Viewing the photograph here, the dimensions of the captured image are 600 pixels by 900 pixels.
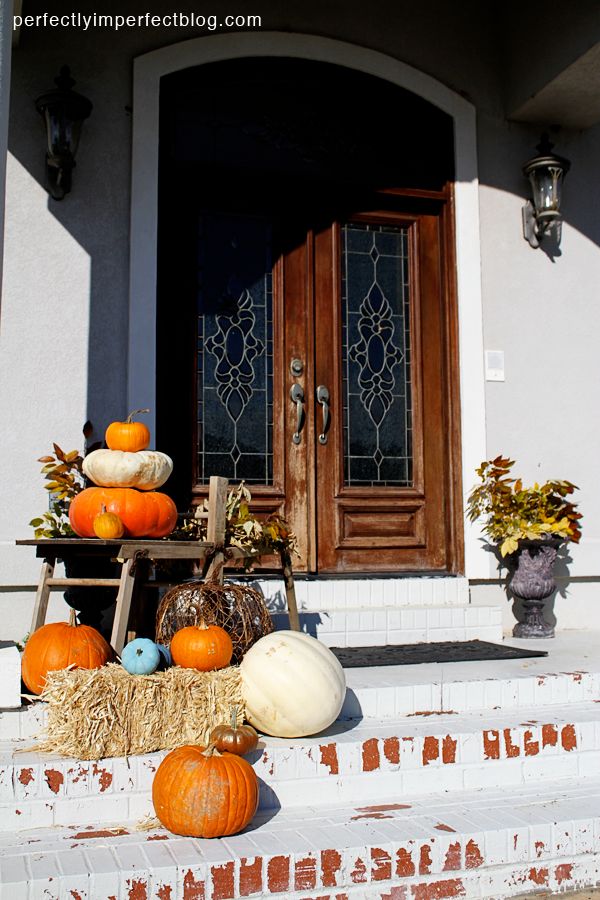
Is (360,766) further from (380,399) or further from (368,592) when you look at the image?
(380,399)

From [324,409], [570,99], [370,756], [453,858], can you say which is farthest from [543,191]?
[453,858]

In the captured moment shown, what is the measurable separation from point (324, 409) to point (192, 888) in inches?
130

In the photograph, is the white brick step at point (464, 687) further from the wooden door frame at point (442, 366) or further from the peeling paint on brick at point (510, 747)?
the wooden door frame at point (442, 366)

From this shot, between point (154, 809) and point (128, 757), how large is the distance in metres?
0.19

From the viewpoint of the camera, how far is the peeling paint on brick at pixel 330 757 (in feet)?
9.94

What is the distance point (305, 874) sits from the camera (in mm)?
2555

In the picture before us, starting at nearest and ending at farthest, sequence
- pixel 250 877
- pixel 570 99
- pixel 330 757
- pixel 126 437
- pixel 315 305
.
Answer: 1. pixel 250 877
2. pixel 330 757
3. pixel 126 437
4. pixel 315 305
5. pixel 570 99

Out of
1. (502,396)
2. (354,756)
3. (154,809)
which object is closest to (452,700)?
(354,756)

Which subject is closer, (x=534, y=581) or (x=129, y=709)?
(x=129, y=709)

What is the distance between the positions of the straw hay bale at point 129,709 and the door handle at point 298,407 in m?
2.35

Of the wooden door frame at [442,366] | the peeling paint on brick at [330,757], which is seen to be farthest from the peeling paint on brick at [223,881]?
the wooden door frame at [442,366]

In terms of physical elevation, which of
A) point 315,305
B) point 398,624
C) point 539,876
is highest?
point 315,305

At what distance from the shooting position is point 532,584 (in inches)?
202

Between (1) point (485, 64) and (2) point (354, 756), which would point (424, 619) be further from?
(1) point (485, 64)
